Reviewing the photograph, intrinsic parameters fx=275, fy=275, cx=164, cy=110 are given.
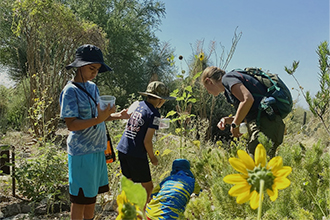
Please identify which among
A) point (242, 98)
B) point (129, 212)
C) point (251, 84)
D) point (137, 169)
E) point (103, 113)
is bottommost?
point (137, 169)

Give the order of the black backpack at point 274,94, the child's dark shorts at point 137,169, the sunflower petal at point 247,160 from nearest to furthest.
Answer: the sunflower petal at point 247,160 < the black backpack at point 274,94 < the child's dark shorts at point 137,169

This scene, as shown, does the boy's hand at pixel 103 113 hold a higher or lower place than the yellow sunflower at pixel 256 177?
higher

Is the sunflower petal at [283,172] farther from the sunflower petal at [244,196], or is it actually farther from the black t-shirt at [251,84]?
the black t-shirt at [251,84]

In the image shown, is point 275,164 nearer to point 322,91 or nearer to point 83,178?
point 322,91

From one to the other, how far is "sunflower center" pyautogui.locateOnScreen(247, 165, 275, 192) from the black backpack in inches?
55.3

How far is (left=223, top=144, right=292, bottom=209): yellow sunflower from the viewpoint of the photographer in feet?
1.66

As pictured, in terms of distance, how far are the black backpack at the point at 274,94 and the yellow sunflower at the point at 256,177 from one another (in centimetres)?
140

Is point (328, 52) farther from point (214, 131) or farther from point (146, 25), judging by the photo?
point (146, 25)

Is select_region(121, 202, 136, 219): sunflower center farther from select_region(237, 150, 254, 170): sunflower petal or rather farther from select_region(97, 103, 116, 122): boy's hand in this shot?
select_region(97, 103, 116, 122): boy's hand

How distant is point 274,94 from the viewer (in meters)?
1.85

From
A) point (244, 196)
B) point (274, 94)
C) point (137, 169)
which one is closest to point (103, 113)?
point (137, 169)

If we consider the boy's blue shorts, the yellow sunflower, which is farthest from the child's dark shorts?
the yellow sunflower

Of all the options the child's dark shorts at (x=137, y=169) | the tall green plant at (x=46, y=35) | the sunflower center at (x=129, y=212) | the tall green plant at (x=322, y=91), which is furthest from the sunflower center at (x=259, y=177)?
the tall green plant at (x=46, y=35)

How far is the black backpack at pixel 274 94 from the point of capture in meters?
1.85
